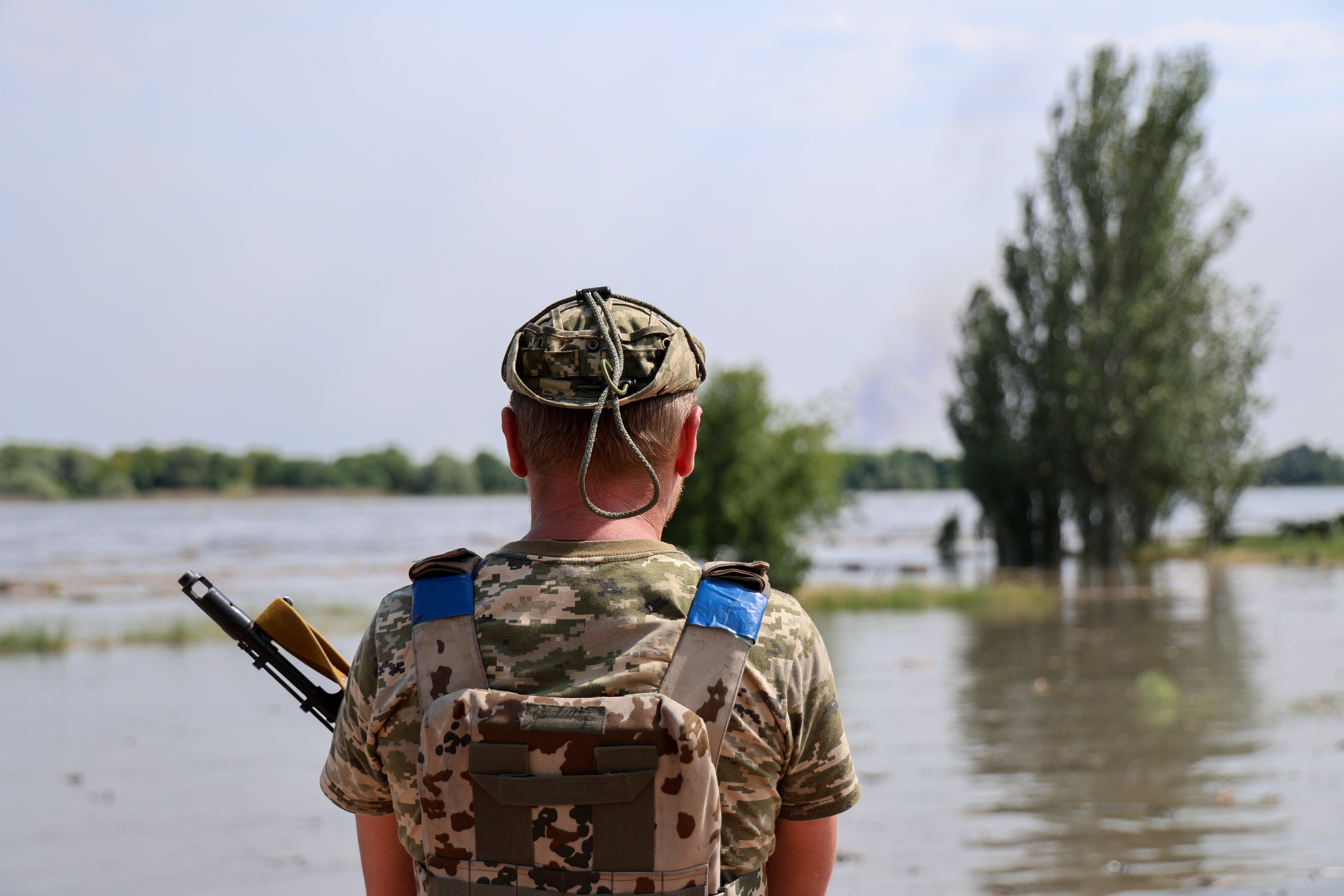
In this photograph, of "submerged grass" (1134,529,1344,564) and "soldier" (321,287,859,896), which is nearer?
"soldier" (321,287,859,896)

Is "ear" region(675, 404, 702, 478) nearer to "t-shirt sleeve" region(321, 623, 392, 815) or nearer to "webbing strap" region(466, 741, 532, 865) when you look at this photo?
"webbing strap" region(466, 741, 532, 865)

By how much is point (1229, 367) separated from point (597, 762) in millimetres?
44834

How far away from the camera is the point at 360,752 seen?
1.86 meters

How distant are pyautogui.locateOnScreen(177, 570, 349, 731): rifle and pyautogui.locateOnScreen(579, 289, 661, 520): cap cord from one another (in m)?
0.81

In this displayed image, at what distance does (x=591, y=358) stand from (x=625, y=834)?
0.73m

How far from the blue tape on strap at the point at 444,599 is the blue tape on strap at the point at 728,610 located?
34cm

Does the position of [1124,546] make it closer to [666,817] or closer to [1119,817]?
[1119,817]

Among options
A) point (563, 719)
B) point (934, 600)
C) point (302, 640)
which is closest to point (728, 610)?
point (563, 719)

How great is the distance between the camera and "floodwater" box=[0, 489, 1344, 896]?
7578 mm

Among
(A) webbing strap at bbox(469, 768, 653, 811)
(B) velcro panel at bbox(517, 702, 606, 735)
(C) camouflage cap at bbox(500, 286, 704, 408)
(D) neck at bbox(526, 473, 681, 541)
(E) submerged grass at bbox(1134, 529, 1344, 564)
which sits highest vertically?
(C) camouflage cap at bbox(500, 286, 704, 408)

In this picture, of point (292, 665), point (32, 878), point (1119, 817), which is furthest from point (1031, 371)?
point (292, 665)

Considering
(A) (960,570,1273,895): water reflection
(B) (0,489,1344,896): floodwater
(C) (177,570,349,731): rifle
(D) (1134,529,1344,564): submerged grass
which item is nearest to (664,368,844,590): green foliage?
(B) (0,489,1344,896): floodwater

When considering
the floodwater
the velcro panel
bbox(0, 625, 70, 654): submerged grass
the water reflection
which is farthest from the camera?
bbox(0, 625, 70, 654): submerged grass

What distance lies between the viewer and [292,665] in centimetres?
238
